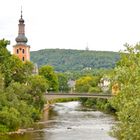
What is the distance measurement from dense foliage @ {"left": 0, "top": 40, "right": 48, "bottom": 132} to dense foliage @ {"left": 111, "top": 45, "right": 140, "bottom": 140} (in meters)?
32.0

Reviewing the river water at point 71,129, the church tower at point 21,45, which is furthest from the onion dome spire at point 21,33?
the river water at point 71,129

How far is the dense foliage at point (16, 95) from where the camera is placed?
57062mm

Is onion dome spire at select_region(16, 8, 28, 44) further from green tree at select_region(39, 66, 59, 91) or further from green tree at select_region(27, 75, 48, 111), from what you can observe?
green tree at select_region(27, 75, 48, 111)

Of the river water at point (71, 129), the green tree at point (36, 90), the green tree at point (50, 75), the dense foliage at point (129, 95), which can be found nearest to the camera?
the dense foliage at point (129, 95)

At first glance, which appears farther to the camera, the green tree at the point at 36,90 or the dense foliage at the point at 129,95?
the green tree at the point at 36,90

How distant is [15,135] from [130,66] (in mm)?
30982

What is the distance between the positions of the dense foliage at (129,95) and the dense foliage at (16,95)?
32046 mm

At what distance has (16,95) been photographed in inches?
2598

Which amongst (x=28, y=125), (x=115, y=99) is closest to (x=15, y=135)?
(x=28, y=125)

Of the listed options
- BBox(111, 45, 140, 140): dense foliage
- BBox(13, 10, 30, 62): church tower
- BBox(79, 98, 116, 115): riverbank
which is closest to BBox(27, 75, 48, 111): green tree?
BBox(79, 98, 116, 115): riverbank

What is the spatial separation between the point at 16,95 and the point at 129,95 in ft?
142

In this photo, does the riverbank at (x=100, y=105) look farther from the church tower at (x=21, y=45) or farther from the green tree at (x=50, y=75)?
the church tower at (x=21, y=45)

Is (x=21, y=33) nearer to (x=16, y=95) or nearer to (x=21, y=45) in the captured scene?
(x=21, y=45)

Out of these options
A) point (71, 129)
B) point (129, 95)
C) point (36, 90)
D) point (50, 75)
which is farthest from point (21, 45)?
point (129, 95)
